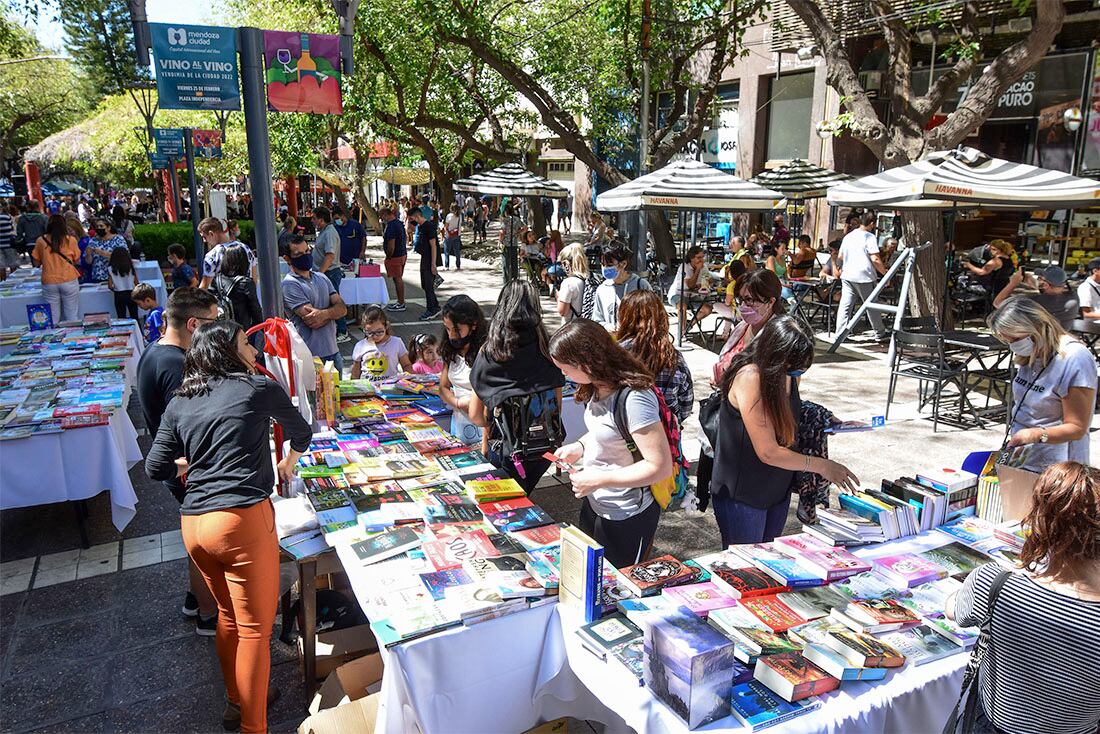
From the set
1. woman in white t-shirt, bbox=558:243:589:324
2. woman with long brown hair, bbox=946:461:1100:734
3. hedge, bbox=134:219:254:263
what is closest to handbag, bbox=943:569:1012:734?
woman with long brown hair, bbox=946:461:1100:734

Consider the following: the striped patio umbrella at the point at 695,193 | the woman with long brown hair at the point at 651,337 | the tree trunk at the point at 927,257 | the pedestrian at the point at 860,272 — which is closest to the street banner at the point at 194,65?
the woman with long brown hair at the point at 651,337

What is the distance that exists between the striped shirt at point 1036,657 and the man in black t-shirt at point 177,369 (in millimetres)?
3527

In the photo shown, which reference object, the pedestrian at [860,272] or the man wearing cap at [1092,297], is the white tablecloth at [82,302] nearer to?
the pedestrian at [860,272]

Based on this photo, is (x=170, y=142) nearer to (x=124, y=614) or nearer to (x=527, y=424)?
(x=124, y=614)

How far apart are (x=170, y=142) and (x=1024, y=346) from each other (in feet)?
61.4

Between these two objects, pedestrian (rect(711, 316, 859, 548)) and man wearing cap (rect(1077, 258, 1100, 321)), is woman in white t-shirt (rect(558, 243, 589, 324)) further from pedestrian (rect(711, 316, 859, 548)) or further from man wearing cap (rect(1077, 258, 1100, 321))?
man wearing cap (rect(1077, 258, 1100, 321))

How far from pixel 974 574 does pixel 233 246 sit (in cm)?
666

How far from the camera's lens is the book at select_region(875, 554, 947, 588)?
3.10 meters

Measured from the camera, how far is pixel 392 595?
296 cm

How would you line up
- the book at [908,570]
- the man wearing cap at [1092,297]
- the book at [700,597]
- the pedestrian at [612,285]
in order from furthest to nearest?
the man wearing cap at [1092,297] → the pedestrian at [612,285] → the book at [908,570] → the book at [700,597]

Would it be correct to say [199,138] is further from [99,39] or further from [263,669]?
[263,669]

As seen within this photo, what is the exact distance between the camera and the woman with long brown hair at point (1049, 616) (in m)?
2.12

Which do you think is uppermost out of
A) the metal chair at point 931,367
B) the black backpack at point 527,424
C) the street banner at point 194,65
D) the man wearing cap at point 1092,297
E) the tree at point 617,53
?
the tree at point 617,53

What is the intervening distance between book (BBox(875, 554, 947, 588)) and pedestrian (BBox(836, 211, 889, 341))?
844cm
